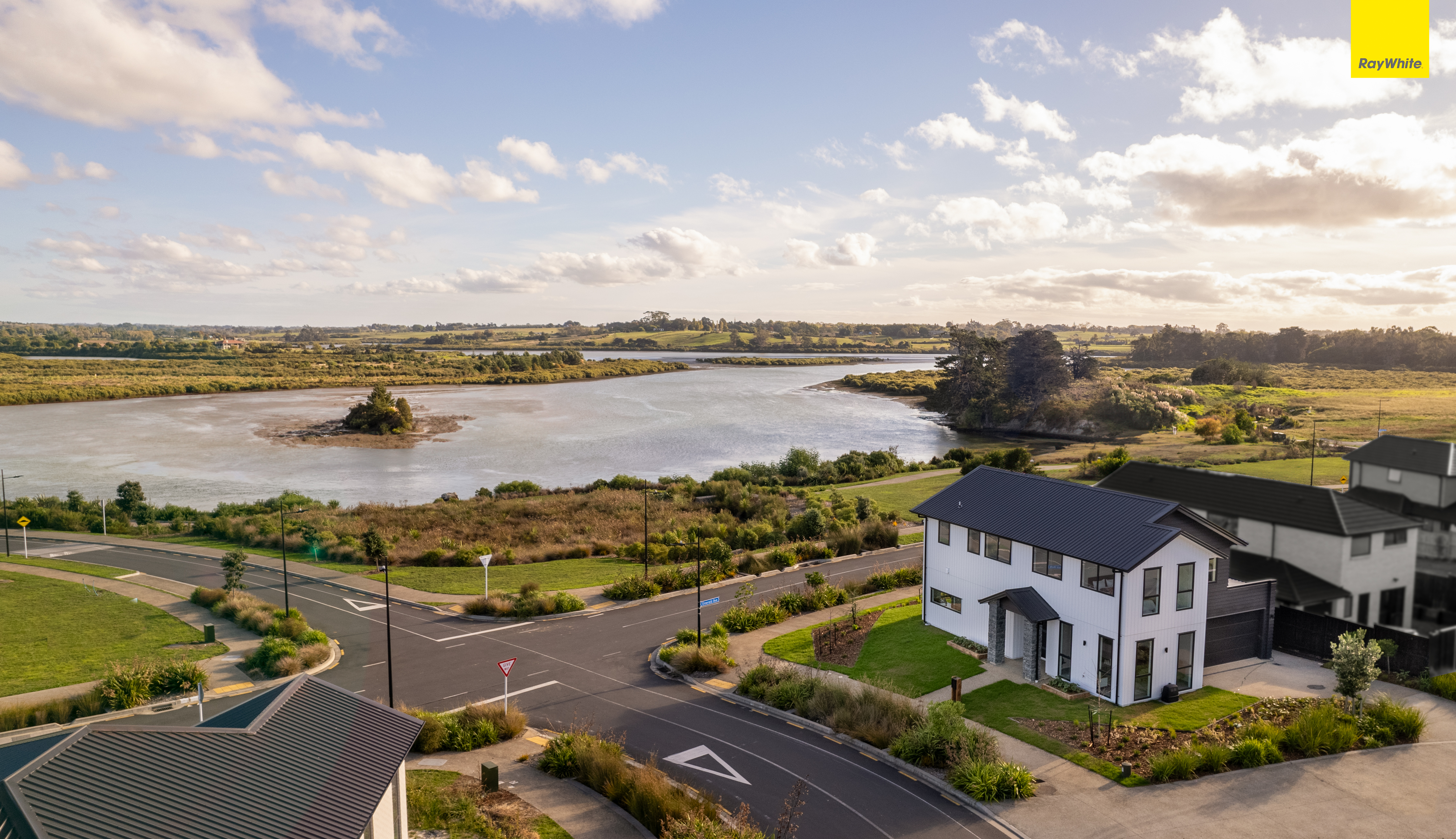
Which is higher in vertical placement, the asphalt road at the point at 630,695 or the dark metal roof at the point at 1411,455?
the dark metal roof at the point at 1411,455

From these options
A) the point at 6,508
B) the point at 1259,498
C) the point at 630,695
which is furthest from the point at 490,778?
the point at 6,508

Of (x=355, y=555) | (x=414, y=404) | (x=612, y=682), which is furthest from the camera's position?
(x=414, y=404)

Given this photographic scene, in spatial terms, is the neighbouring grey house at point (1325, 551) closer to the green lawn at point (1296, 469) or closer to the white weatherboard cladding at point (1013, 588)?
the white weatherboard cladding at point (1013, 588)

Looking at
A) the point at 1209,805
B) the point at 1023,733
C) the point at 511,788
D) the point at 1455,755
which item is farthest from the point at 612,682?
the point at 1455,755

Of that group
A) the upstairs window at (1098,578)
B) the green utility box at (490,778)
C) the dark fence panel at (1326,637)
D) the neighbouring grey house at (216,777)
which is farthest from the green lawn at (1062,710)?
the neighbouring grey house at (216,777)

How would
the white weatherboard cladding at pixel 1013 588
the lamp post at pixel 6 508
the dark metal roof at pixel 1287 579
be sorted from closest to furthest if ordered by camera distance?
the white weatherboard cladding at pixel 1013 588 → the dark metal roof at pixel 1287 579 → the lamp post at pixel 6 508

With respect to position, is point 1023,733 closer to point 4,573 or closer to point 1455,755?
point 1455,755

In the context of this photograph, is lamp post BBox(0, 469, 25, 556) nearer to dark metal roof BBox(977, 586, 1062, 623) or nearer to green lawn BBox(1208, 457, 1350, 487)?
dark metal roof BBox(977, 586, 1062, 623)
